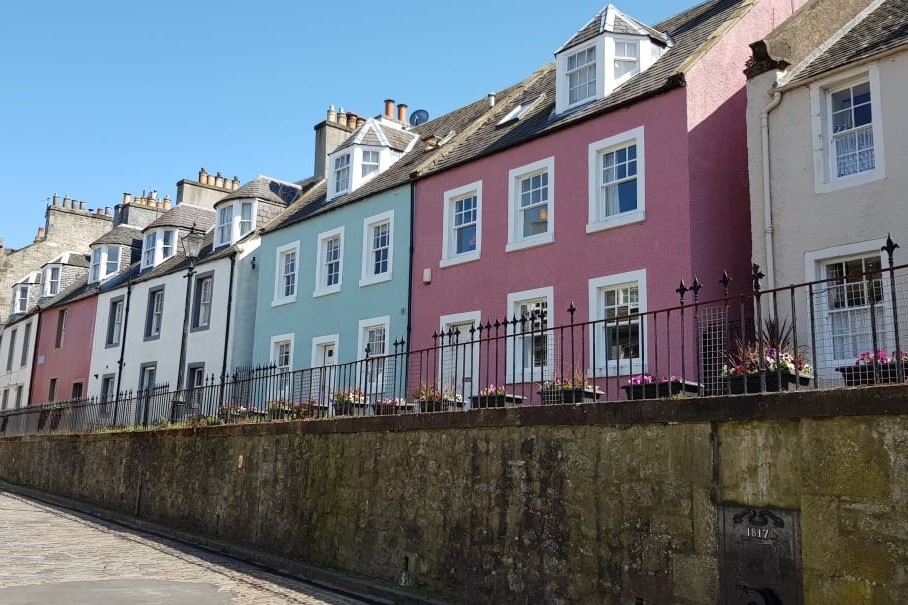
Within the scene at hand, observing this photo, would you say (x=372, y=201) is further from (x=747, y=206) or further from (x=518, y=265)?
(x=747, y=206)

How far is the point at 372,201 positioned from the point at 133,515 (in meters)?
8.98

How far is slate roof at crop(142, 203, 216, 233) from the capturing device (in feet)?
104

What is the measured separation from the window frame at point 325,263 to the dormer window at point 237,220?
542cm

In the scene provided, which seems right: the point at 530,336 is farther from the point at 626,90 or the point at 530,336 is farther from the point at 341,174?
the point at 341,174

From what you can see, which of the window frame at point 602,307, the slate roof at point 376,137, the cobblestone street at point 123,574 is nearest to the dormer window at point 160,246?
the slate roof at point 376,137

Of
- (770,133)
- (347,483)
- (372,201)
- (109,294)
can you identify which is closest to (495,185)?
(372,201)

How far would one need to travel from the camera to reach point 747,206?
1520 centimetres

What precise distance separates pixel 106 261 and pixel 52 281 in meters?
6.35

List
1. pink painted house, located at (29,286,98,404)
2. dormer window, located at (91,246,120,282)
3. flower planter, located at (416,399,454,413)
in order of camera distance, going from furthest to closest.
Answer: dormer window, located at (91,246,120,282), pink painted house, located at (29,286,98,404), flower planter, located at (416,399,454,413)

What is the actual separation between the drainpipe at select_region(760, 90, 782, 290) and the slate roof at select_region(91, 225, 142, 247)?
27369 millimetres

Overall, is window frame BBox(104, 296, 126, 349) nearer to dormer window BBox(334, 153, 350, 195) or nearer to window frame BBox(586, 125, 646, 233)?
dormer window BBox(334, 153, 350, 195)

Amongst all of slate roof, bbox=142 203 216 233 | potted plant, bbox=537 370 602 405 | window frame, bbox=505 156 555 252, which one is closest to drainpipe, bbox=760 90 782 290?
window frame, bbox=505 156 555 252

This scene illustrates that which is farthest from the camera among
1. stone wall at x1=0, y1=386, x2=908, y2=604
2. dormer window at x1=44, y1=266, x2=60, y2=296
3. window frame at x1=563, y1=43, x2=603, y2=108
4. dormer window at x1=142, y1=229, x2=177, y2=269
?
dormer window at x1=44, y1=266, x2=60, y2=296

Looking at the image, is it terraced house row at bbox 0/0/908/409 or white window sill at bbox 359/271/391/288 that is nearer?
terraced house row at bbox 0/0/908/409
